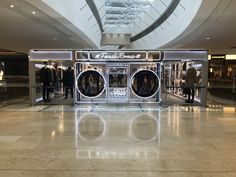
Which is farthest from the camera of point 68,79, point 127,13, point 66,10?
point 127,13

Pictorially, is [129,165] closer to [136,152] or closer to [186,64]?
[136,152]

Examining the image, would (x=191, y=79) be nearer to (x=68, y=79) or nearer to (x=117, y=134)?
(x=68, y=79)

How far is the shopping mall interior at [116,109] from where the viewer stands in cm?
486

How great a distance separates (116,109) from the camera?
11188 millimetres

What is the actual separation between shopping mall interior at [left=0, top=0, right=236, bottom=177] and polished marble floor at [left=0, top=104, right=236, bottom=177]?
17 millimetres

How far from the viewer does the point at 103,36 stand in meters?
35.5

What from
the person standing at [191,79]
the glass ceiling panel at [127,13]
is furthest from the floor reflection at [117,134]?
the glass ceiling panel at [127,13]

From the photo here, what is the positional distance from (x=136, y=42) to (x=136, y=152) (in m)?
34.1

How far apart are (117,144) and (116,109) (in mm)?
5172

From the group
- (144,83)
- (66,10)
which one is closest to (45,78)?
(66,10)

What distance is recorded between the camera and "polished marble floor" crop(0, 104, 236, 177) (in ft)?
14.9

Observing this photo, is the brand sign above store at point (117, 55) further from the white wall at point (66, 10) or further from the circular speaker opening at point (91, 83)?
the white wall at point (66, 10)

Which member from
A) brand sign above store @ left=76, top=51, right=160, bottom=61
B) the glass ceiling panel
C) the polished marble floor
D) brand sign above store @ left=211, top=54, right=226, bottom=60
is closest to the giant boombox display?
brand sign above store @ left=76, top=51, right=160, bottom=61

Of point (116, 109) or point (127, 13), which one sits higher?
point (127, 13)
